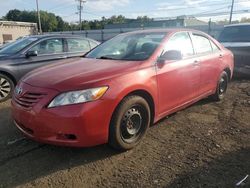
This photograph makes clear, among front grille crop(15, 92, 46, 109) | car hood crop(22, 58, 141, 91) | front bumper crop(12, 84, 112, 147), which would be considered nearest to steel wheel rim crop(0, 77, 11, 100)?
car hood crop(22, 58, 141, 91)

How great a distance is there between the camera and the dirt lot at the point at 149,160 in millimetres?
3252

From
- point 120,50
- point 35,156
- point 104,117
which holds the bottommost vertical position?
point 35,156

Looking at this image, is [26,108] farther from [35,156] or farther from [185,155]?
[185,155]

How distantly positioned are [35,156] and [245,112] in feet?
12.9

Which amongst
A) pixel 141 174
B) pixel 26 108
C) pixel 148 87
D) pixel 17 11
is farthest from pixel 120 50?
pixel 17 11

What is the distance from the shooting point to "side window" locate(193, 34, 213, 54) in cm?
536

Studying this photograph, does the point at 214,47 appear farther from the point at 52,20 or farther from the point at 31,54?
the point at 52,20

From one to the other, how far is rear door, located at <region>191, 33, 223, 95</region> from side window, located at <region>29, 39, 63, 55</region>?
3.91 metres

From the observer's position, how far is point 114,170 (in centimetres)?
347

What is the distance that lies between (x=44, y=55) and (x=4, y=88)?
4.29 feet

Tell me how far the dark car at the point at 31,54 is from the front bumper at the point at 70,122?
3578 millimetres

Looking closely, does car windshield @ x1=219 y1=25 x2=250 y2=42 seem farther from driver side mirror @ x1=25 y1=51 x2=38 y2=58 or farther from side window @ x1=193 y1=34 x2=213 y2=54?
driver side mirror @ x1=25 y1=51 x2=38 y2=58

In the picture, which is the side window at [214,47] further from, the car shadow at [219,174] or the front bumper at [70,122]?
the front bumper at [70,122]

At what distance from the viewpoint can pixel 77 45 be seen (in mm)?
8305
